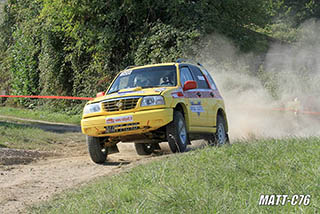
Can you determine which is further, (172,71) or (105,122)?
(172,71)

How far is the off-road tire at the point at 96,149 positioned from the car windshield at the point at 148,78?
3.99ft

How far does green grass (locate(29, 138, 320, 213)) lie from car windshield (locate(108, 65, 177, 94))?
2638 mm

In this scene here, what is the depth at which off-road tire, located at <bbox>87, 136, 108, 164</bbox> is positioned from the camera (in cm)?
941

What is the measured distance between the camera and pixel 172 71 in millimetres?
10195

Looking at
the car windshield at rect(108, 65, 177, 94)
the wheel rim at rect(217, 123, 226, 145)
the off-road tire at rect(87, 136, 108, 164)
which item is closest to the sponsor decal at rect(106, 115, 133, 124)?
the off-road tire at rect(87, 136, 108, 164)

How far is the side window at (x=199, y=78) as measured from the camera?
10.9 metres

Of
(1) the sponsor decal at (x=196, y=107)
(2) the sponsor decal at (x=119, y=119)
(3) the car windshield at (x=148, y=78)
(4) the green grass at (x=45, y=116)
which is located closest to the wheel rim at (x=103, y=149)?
(2) the sponsor decal at (x=119, y=119)

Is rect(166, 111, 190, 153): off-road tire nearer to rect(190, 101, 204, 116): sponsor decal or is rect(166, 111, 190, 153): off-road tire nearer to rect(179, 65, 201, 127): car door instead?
rect(179, 65, 201, 127): car door

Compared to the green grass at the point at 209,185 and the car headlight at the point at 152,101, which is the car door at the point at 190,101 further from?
the green grass at the point at 209,185

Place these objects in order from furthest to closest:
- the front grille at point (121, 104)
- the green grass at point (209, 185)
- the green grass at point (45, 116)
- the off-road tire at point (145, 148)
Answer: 1. the green grass at point (45, 116)
2. the off-road tire at point (145, 148)
3. the front grille at point (121, 104)
4. the green grass at point (209, 185)

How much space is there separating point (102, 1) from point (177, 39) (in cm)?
400

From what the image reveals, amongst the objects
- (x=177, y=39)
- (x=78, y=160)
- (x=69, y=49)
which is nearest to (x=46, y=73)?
(x=69, y=49)

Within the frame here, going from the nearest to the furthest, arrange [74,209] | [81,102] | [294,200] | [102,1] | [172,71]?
[294,200], [74,209], [172,71], [102,1], [81,102]

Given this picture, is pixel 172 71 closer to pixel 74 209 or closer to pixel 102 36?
pixel 74 209
